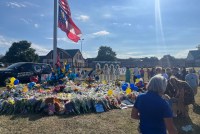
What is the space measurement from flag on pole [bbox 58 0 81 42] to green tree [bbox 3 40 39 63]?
39.6 m

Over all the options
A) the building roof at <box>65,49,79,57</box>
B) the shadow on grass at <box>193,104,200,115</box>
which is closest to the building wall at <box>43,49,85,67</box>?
the building roof at <box>65,49,79,57</box>

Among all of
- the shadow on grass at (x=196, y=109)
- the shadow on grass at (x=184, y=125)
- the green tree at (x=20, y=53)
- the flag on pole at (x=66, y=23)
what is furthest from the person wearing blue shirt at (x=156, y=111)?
the green tree at (x=20, y=53)

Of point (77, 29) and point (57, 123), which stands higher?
point (77, 29)

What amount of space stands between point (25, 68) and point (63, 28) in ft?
16.2

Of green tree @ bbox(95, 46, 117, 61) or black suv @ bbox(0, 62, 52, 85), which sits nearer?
black suv @ bbox(0, 62, 52, 85)

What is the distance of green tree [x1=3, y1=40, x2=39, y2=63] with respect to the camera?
2070 inches

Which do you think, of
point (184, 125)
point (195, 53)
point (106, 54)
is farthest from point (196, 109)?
point (195, 53)

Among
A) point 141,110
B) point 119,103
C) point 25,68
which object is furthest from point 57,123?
point 25,68

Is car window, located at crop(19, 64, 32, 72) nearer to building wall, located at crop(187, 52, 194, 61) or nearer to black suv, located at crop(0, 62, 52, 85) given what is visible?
black suv, located at crop(0, 62, 52, 85)

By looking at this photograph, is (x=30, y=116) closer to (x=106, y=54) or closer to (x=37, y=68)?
(x=37, y=68)

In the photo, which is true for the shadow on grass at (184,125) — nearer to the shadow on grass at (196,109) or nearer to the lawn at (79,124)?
the lawn at (79,124)

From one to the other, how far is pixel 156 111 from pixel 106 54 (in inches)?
3220

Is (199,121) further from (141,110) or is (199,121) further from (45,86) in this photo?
(45,86)

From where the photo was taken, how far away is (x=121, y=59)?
3834 inches
